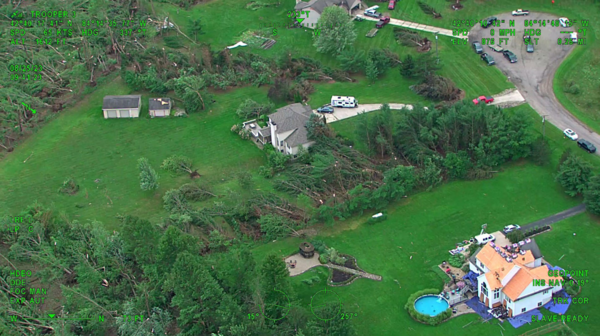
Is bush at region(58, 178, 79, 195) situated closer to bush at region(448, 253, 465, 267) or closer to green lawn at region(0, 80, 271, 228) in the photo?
green lawn at region(0, 80, 271, 228)

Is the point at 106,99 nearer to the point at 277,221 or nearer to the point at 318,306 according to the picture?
the point at 277,221

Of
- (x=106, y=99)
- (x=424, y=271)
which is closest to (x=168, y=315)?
(x=424, y=271)

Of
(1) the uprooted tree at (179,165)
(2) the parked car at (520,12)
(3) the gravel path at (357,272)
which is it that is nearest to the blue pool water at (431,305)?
(3) the gravel path at (357,272)

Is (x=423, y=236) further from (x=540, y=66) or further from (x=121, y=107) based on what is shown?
(x=121, y=107)

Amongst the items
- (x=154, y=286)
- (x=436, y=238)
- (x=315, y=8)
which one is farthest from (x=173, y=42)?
(x=436, y=238)

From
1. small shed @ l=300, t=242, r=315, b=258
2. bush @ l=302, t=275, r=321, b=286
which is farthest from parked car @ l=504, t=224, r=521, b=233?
bush @ l=302, t=275, r=321, b=286

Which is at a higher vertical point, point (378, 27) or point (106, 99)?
point (378, 27)
